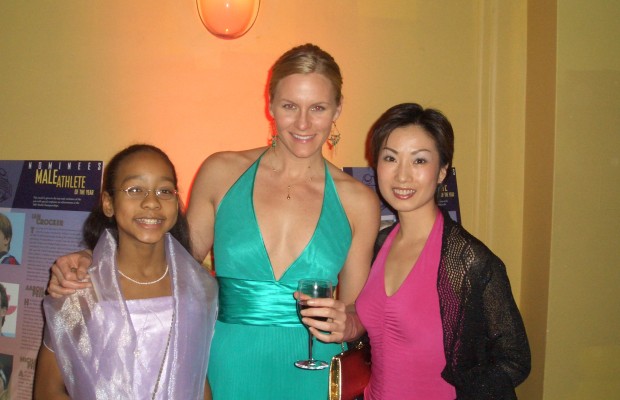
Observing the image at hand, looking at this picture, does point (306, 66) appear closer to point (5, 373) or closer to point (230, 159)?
point (230, 159)

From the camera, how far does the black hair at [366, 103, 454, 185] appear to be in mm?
1942

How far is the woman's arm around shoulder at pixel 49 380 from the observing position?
1.65 metres

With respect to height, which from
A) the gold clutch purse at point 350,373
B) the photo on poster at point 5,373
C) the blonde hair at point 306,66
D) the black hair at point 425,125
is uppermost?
the blonde hair at point 306,66

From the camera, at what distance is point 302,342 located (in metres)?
2.07

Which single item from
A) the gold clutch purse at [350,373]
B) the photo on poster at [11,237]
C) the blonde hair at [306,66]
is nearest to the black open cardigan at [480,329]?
the gold clutch purse at [350,373]

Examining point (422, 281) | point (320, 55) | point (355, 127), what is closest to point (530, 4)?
point (355, 127)

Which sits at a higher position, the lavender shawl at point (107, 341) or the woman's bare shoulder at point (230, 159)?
the woman's bare shoulder at point (230, 159)

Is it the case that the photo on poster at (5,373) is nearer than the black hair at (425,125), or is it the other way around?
the black hair at (425,125)

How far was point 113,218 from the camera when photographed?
77.9 inches

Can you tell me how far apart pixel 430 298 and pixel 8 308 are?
8.74 ft

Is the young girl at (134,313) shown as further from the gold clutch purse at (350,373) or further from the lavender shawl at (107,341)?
the gold clutch purse at (350,373)

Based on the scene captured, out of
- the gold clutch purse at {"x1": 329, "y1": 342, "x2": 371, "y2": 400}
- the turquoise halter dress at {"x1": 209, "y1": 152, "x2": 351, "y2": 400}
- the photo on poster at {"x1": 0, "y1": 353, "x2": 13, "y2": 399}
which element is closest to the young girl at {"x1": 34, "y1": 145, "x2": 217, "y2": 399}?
the turquoise halter dress at {"x1": 209, "y1": 152, "x2": 351, "y2": 400}

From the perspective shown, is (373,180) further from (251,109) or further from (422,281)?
(422,281)

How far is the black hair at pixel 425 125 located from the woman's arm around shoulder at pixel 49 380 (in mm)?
1494
